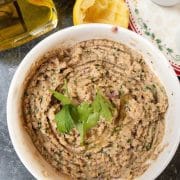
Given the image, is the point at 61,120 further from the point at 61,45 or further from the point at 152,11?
the point at 152,11

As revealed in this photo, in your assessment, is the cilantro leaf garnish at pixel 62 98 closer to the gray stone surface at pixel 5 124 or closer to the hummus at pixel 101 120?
the hummus at pixel 101 120

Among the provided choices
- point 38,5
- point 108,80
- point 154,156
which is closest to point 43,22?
point 38,5

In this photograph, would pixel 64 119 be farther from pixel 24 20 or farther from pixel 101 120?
pixel 24 20

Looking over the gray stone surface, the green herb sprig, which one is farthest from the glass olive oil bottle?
the green herb sprig

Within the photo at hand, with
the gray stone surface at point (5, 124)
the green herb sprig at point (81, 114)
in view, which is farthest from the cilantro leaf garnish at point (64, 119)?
the gray stone surface at point (5, 124)

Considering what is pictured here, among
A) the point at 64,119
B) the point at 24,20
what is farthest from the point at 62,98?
the point at 24,20

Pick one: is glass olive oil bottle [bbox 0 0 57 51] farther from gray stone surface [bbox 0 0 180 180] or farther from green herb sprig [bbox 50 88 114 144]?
green herb sprig [bbox 50 88 114 144]
